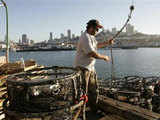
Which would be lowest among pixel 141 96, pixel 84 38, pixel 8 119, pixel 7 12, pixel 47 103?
pixel 141 96

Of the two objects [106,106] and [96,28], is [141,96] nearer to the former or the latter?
[106,106]

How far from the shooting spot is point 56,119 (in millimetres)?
3049

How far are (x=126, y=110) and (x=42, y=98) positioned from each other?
2387 mm

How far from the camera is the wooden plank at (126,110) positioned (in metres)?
4.34

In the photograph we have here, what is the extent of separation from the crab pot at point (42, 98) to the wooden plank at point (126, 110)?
1.95 metres

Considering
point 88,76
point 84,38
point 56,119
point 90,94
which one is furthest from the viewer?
point 90,94

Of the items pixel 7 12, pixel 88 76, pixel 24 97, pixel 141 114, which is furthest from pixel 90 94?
pixel 7 12

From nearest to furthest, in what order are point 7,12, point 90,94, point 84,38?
1. point 84,38
2. point 90,94
3. point 7,12

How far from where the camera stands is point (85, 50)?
4148 mm

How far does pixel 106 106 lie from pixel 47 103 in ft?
8.31

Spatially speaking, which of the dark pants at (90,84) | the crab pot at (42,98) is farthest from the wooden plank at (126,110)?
the crab pot at (42,98)

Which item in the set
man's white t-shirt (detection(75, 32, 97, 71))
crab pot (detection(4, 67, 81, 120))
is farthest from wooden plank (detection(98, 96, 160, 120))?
crab pot (detection(4, 67, 81, 120))

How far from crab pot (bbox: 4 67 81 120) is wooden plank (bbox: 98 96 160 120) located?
6.39 ft

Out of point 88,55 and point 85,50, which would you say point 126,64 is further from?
point 85,50
